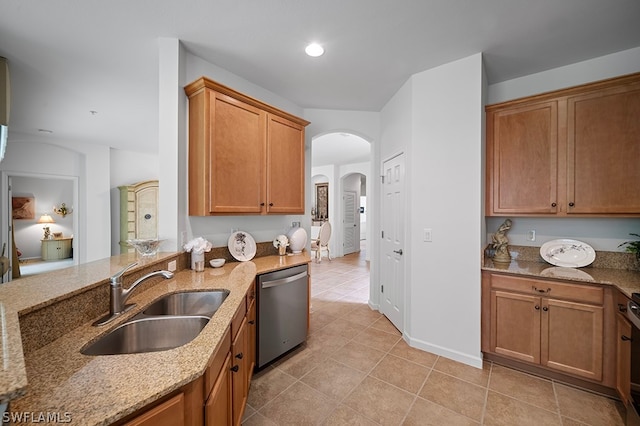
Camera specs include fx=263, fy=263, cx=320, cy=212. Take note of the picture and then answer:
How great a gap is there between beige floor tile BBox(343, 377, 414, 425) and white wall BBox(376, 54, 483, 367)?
2.36 ft

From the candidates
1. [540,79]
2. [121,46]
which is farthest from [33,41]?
[540,79]

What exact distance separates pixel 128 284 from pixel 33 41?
2.22m

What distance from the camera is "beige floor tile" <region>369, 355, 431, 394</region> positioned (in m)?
2.03

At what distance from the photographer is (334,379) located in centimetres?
210

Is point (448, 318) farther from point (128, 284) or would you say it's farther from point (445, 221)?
point (128, 284)

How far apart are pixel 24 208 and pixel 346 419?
360 inches

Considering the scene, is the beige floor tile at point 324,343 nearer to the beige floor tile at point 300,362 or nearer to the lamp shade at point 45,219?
the beige floor tile at point 300,362

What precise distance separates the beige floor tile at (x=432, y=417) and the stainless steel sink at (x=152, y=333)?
145cm

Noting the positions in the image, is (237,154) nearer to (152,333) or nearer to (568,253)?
(152,333)

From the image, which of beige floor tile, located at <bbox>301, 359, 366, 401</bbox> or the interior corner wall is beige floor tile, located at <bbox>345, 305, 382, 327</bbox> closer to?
the interior corner wall

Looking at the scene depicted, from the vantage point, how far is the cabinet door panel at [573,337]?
187 cm

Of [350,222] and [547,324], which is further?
[350,222]

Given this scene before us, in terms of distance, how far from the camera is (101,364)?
2.80ft

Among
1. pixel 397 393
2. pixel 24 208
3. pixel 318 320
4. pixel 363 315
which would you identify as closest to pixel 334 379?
pixel 397 393
